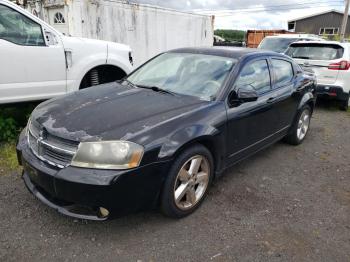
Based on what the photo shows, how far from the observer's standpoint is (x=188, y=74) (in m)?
3.69

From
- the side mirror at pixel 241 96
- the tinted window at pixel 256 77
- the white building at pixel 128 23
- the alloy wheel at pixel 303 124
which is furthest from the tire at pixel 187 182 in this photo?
the white building at pixel 128 23

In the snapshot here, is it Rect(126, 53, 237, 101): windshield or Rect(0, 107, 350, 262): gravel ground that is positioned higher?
Rect(126, 53, 237, 101): windshield

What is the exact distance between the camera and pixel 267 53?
423 cm

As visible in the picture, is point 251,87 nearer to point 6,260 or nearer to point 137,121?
point 137,121

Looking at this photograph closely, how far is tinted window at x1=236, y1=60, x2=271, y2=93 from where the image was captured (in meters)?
3.60

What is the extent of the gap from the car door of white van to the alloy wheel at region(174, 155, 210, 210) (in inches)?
117

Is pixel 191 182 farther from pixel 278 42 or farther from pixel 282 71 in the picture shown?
pixel 278 42

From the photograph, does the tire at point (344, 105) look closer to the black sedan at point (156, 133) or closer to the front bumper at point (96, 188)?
the black sedan at point (156, 133)

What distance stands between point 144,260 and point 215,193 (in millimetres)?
1296

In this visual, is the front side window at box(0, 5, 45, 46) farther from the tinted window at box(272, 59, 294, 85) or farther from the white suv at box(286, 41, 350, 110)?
the white suv at box(286, 41, 350, 110)

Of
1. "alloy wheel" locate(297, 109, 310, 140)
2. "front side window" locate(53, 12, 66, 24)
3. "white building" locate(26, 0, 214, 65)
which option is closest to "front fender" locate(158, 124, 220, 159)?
"alloy wheel" locate(297, 109, 310, 140)

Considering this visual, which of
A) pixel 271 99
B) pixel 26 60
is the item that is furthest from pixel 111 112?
pixel 26 60

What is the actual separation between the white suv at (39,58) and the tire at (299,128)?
3271 mm

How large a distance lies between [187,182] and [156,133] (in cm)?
65
